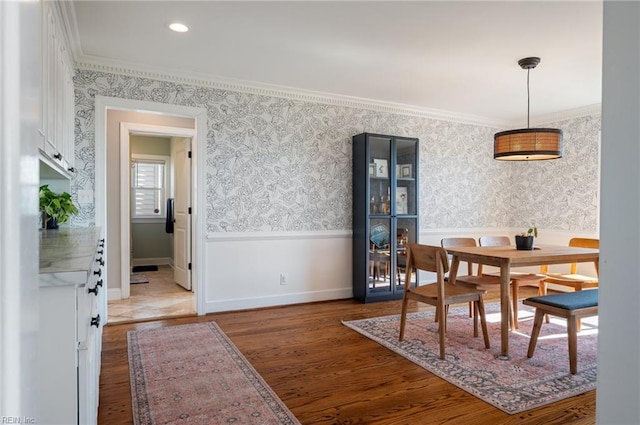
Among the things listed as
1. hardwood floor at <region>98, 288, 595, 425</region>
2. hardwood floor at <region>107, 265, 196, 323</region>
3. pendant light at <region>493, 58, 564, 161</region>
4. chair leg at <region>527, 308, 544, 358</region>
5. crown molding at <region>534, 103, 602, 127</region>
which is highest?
crown molding at <region>534, 103, 602, 127</region>

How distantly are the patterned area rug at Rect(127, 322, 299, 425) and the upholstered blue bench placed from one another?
1891 mm

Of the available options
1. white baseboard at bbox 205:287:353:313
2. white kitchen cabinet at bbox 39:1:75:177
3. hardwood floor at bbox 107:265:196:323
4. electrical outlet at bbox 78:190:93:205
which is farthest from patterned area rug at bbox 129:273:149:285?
white kitchen cabinet at bbox 39:1:75:177

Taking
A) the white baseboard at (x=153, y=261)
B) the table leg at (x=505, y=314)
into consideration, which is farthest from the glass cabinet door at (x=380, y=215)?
the white baseboard at (x=153, y=261)

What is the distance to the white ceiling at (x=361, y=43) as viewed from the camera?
262 centimetres

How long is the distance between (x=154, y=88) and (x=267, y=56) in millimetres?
1188

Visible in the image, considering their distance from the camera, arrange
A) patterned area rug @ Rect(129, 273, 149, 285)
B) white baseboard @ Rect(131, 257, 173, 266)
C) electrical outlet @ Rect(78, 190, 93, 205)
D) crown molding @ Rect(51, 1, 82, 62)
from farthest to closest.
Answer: white baseboard @ Rect(131, 257, 173, 266) < patterned area rug @ Rect(129, 273, 149, 285) < electrical outlet @ Rect(78, 190, 93, 205) < crown molding @ Rect(51, 1, 82, 62)

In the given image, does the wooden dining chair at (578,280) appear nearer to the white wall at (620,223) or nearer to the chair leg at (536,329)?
the chair leg at (536,329)

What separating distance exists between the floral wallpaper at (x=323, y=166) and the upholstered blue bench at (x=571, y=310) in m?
2.35

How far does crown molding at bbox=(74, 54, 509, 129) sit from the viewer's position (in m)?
3.59

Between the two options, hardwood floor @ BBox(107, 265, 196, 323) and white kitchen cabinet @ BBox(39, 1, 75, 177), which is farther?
hardwood floor @ BBox(107, 265, 196, 323)

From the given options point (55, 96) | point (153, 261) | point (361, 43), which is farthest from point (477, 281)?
point (153, 261)

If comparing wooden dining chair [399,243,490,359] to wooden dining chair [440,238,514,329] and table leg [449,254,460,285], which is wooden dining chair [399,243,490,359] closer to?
wooden dining chair [440,238,514,329]

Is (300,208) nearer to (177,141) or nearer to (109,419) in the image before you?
(177,141)

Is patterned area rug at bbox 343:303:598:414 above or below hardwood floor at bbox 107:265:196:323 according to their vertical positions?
below
